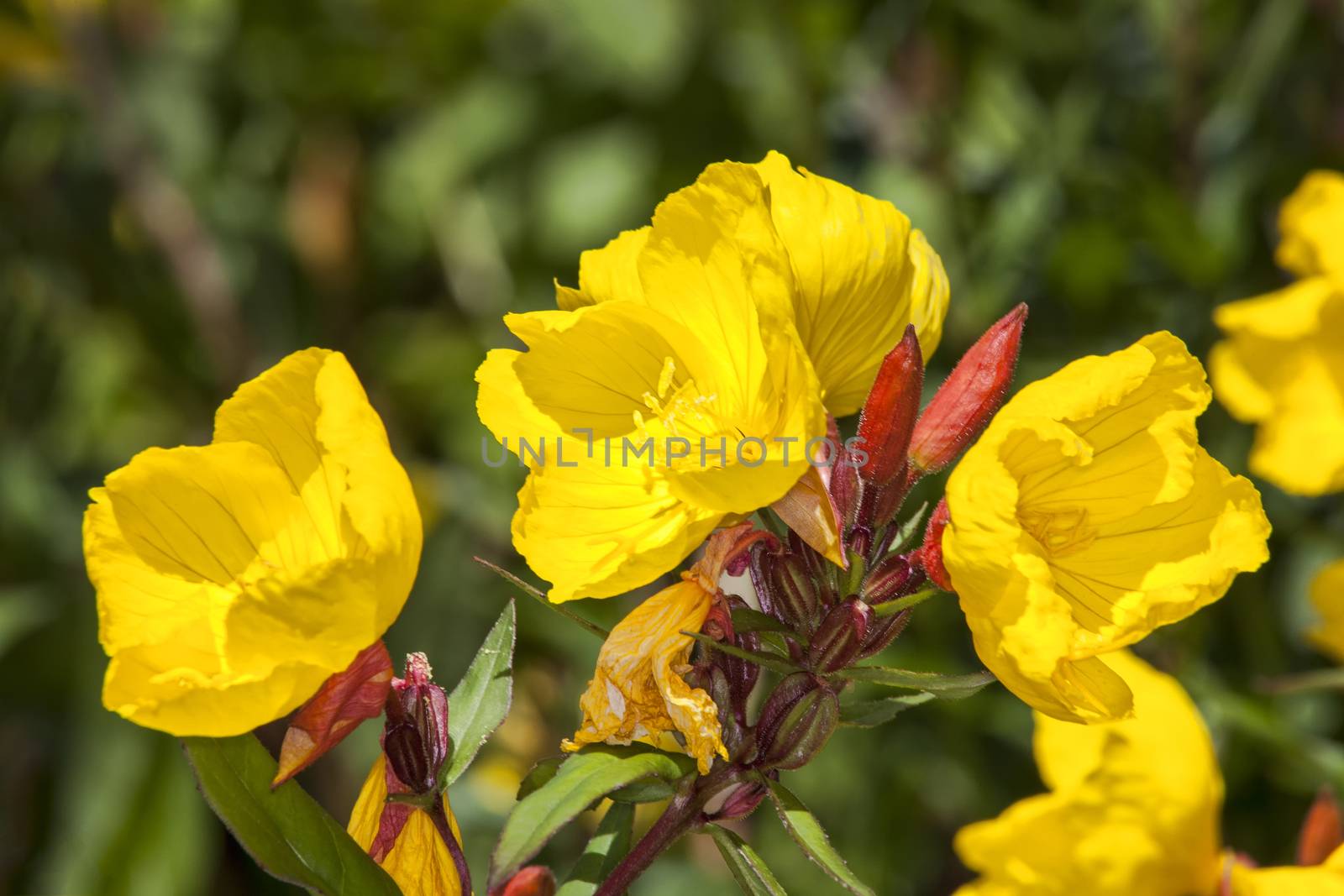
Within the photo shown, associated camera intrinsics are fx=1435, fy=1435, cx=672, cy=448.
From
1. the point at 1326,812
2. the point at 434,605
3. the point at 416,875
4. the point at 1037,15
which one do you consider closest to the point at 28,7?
the point at 434,605

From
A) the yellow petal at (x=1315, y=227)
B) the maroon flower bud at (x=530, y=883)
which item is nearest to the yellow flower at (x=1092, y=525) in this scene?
the maroon flower bud at (x=530, y=883)

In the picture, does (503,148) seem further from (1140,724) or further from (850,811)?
(1140,724)

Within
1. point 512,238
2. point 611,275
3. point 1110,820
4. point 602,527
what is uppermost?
point 611,275

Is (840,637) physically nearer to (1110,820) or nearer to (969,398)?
(969,398)

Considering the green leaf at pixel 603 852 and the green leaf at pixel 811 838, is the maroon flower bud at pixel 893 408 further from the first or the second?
the green leaf at pixel 603 852

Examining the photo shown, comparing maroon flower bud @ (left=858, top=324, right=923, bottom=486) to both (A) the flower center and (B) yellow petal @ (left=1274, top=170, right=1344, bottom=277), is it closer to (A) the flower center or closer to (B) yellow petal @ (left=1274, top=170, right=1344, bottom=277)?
(A) the flower center

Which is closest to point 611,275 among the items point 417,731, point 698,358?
point 698,358

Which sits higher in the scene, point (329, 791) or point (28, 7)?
point (28, 7)

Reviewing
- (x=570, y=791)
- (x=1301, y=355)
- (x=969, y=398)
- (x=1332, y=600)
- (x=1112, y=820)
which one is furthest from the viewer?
(x=1301, y=355)
